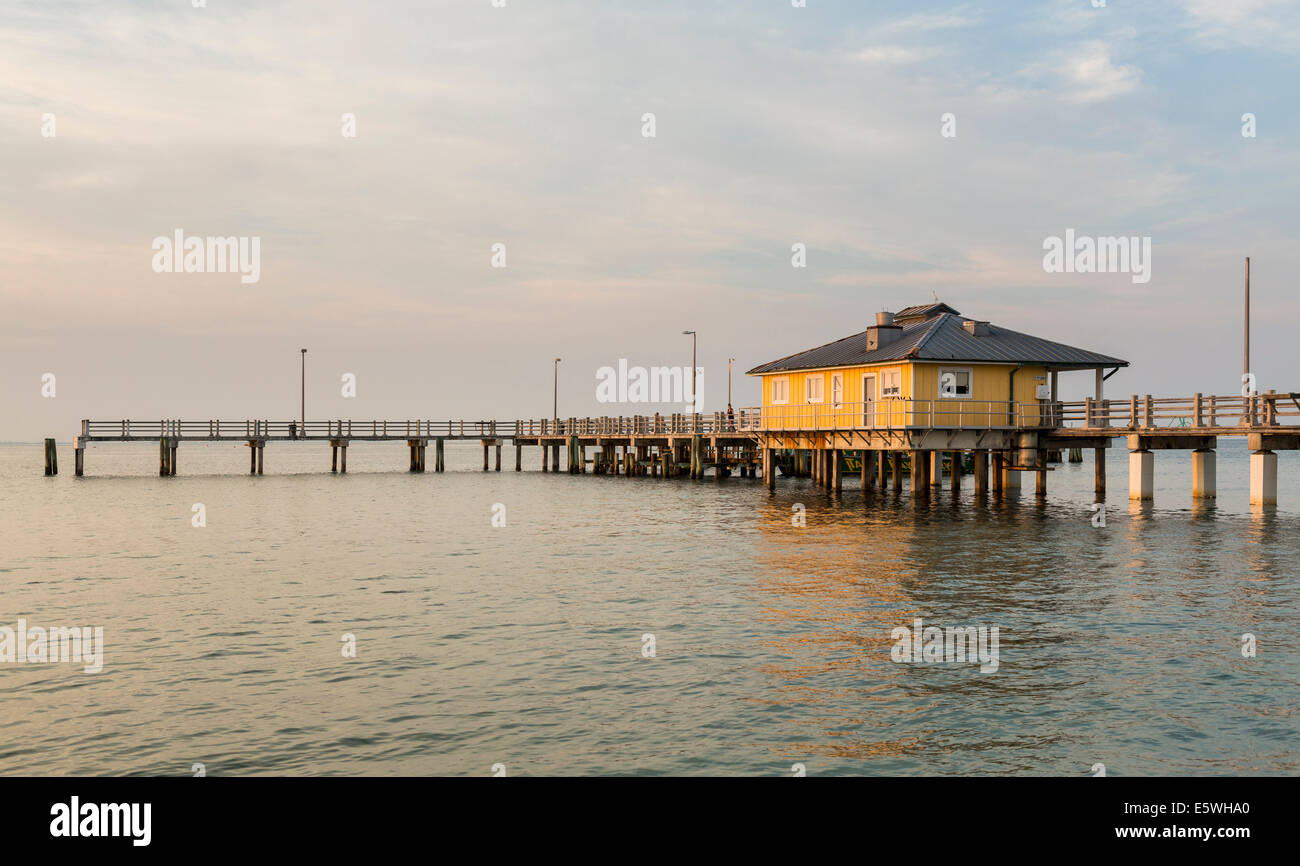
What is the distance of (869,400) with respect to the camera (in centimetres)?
4369

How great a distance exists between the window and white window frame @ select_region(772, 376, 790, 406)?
9.70m

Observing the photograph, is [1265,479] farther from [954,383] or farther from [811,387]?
[811,387]

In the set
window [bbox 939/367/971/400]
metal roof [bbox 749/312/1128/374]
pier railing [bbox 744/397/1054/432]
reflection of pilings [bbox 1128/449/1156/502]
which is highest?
metal roof [bbox 749/312/1128/374]

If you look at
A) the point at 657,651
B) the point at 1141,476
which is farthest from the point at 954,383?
the point at 657,651

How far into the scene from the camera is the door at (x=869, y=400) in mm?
43500

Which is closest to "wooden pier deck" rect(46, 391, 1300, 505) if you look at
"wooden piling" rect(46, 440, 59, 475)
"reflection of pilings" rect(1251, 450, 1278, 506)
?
"reflection of pilings" rect(1251, 450, 1278, 506)

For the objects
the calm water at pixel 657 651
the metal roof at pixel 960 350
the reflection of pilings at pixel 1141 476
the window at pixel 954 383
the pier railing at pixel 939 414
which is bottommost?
the calm water at pixel 657 651

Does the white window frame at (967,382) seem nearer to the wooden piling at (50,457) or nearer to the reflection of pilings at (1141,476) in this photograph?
the reflection of pilings at (1141,476)

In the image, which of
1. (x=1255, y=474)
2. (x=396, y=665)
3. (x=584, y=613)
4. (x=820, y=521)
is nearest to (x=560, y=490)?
(x=820, y=521)

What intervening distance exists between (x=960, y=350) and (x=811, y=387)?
781cm

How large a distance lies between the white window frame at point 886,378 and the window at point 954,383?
1.52 m

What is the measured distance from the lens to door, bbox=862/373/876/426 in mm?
43500

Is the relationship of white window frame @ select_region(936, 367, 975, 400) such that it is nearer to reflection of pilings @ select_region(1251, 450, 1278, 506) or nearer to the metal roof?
the metal roof

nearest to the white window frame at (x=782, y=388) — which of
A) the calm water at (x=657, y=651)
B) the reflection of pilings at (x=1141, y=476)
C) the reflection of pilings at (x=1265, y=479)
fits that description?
the reflection of pilings at (x=1141, y=476)
